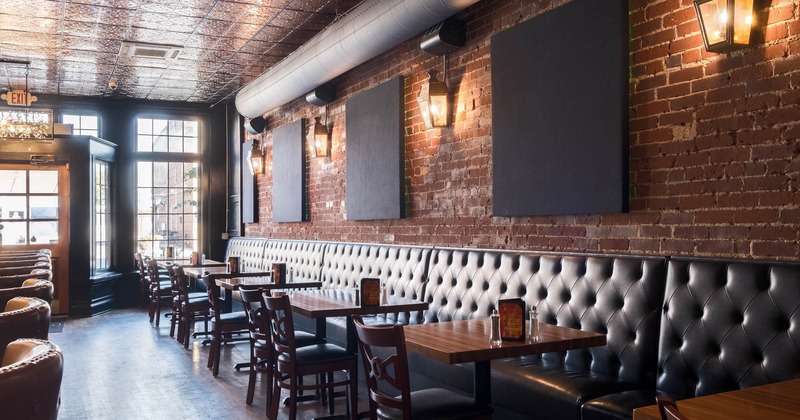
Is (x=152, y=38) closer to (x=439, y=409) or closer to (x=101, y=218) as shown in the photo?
(x=101, y=218)

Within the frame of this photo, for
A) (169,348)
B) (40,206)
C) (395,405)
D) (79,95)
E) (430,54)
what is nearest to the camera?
(395,405)

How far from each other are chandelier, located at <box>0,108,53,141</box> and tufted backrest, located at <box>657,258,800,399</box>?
956 centimetres

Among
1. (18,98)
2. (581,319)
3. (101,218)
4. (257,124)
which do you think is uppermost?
(18,98)

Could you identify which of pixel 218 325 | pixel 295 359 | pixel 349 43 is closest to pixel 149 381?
pixel 218 325

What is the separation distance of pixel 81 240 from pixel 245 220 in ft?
8.49

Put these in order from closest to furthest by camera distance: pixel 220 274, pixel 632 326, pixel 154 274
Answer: pixel 632 326
pixel 220 274
pixel 154 274

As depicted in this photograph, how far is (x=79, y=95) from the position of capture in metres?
11.6

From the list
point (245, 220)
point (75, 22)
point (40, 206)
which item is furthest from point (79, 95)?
point (75, 22)

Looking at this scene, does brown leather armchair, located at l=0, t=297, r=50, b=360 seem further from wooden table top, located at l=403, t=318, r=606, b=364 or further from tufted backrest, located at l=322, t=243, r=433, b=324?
tufted backrest, located at l=322, t=243, r=433, b=324

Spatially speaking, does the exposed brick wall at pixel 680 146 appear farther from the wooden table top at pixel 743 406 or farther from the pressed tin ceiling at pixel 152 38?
the pressed tin ceiling at pixel 152 38

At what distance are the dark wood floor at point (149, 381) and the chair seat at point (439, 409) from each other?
1849mm

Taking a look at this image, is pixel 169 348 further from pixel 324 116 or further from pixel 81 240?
pixel 81 240

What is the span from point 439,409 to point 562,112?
234cm

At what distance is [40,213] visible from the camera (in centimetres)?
1093
